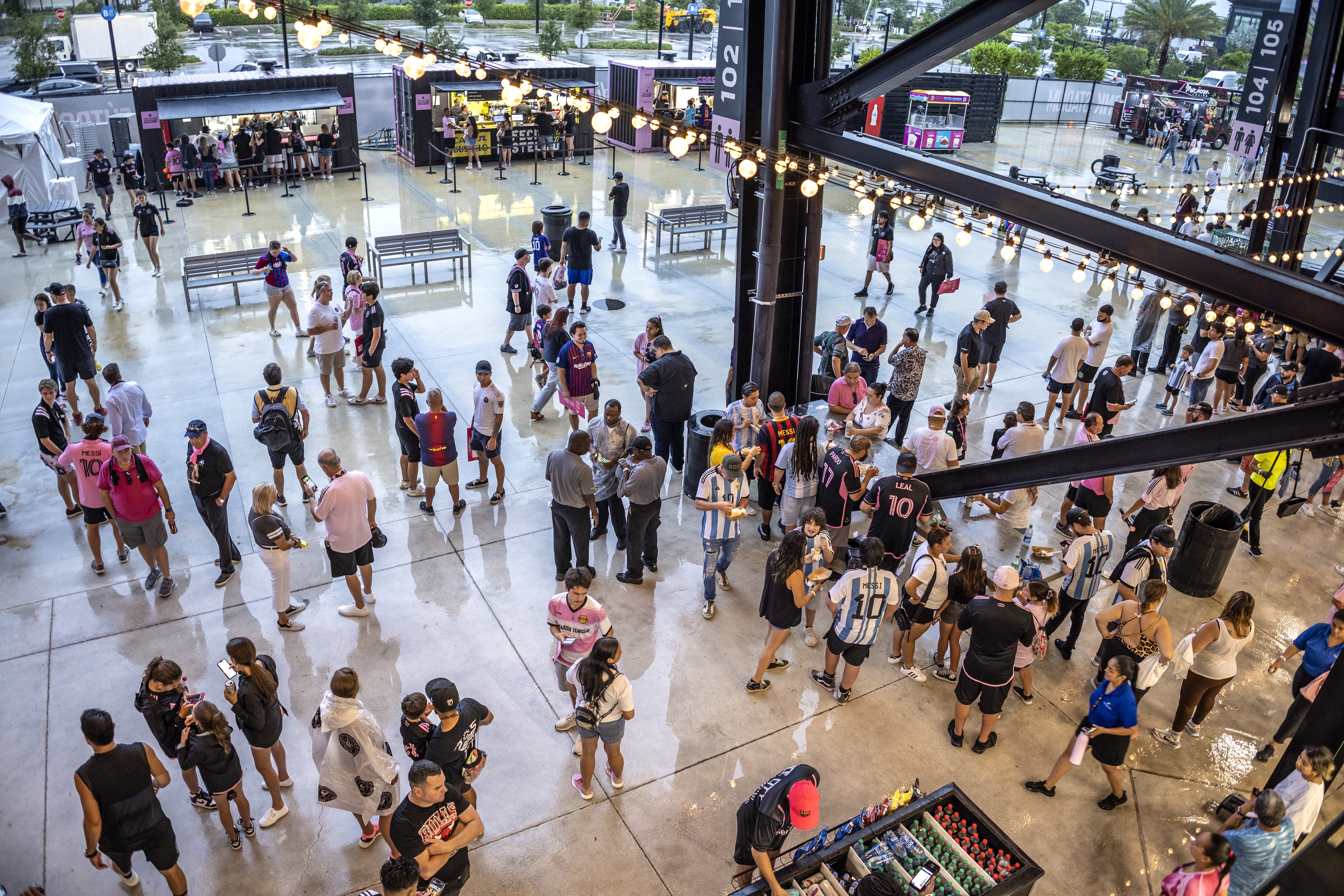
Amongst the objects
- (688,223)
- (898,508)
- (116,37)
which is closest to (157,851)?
(898,508)

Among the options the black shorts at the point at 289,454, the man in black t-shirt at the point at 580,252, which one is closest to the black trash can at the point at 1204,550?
the black shorts at the point at 289,454

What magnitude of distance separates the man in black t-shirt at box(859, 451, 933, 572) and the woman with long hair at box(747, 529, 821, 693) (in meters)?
0.83

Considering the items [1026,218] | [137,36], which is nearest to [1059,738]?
[1026,218]

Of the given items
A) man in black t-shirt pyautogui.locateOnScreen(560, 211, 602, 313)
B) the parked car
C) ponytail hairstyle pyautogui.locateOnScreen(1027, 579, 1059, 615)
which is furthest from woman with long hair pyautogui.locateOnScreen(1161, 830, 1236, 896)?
the parked car

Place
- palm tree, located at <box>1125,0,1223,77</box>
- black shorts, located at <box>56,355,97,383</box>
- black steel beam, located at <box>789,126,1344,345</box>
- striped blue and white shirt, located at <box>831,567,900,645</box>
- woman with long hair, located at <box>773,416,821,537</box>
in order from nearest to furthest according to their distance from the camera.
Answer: black steel beam, located at <box>789,126,1344,345</box>
striped blue and white shirt, located at <box>831,567,900,645</box>
woman with long hair, located at <box>773,416,821,537</box>
black shorts, located at <box>56,355,97,383</box>
palm tree, located at <box>1125,0,1223,77</box>

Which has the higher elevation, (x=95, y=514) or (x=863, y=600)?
(x=863, y=600)

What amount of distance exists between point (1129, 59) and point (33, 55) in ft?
136

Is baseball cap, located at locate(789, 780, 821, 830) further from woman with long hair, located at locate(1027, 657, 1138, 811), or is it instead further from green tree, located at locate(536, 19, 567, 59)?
green tree, located at locate(536, 19, 567, 59)

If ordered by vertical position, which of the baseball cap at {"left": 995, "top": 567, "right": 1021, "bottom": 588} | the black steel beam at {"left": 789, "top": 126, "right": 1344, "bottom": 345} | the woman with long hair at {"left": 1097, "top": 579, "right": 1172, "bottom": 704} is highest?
the black steel beam at {"left": 789, "top": 126, "right": 1344, "bottom": 345}

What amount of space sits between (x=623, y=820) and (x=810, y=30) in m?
7.34

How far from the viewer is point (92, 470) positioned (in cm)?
754

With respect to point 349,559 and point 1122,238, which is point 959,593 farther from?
point 349,559

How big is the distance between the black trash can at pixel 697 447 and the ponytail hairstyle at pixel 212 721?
4827mm

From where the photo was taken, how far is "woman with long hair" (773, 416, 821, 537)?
26.6 feet
